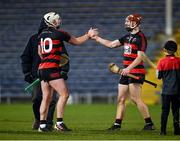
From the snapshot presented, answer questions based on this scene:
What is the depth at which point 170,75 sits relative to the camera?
12.0 meters

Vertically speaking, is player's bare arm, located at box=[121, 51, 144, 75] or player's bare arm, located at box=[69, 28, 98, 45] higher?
player's bare arm, located at box=[69, 28, 98, 45]

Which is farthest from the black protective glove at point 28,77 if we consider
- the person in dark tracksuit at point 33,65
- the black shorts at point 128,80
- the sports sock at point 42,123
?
the black shorts at point 128,80

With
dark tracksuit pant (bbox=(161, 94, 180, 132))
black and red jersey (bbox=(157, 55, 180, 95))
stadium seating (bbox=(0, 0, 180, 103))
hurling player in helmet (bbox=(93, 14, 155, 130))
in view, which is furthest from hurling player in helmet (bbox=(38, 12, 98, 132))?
stadium seating (bbox=(0, 0, 180, 103))

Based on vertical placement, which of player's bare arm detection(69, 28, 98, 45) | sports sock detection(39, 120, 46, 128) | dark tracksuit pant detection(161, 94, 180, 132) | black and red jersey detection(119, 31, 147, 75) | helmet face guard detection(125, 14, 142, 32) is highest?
helmet face guard detection(125, 14, 142, 32)

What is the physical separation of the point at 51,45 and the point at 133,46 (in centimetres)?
147

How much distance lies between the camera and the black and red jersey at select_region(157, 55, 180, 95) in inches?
472

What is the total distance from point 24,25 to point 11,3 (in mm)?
1214

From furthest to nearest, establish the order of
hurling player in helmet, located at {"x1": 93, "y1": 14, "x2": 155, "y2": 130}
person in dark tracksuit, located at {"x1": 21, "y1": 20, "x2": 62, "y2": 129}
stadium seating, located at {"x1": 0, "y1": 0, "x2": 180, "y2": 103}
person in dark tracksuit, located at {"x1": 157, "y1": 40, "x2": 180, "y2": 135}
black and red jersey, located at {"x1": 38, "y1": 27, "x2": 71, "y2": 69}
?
stadium seating, located at {"x1": 0, "y1": 0, "x2": 180, "y2": 103} < person in dark tracksuit, located at {"x1": 21, "y1": 20, "x2": 62, "y2": 129} < hurling player in helmet, located at {"x1": 93, "y1": 14, "x2": 155, "y2": 130} < black and red jersey, located at {"x1": 38, "y1": 27, "x2": 71, "y2": 69} < person in dark tracksuit, located at {"x1": 157, "y1": 40, "x2": 180, "y2": 135}

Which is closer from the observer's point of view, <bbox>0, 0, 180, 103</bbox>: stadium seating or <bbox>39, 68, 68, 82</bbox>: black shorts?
<bbox>39, 68, 68, 82</bbox>: black shorts

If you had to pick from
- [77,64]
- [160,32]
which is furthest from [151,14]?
[77,64]

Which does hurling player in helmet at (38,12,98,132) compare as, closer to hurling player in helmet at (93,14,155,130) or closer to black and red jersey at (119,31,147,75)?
hurling player in helmet at (93,14,155,130)

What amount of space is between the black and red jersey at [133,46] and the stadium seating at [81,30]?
13552 millimetres

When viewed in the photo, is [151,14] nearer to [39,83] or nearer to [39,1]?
[39,1]

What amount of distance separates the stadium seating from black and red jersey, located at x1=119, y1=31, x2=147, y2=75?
534 inches
